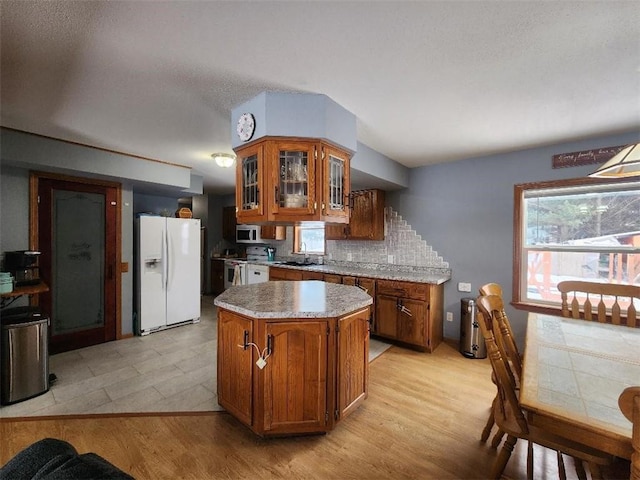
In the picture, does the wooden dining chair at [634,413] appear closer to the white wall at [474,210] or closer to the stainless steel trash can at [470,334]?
the stainless steel trash can at [470,334]

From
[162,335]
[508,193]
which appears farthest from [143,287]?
[508,193]

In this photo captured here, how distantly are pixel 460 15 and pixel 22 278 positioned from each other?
415cm

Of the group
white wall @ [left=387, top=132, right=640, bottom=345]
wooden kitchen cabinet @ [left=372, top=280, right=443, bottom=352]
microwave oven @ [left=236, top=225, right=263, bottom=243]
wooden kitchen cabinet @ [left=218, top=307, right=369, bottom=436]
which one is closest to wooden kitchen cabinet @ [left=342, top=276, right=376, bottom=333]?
wooden kitchen cabinet @ [left=372, top=280, right=443, bottom=352]

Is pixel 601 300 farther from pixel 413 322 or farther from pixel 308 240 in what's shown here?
pixel 308 240

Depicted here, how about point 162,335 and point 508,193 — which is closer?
point 508,193

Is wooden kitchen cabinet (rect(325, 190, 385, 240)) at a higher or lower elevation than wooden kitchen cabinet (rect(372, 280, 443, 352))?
higher

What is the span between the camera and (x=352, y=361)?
2064mm

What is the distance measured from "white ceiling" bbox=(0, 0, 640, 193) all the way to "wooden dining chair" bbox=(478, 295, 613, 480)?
4.49 ft

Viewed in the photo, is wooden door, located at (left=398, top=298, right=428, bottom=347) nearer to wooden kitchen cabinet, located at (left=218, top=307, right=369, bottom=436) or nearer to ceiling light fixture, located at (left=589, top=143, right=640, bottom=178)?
wooden kitchen cabinet, located at (left=218, top=307, right=369, bottom=436)

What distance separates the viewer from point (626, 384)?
113cm

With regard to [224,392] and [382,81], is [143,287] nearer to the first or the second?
[224,392]

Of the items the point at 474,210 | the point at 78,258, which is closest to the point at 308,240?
the point at 474,210

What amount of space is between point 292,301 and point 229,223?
501 centimetres

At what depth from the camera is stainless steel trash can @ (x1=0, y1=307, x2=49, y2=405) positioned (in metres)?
2.26
